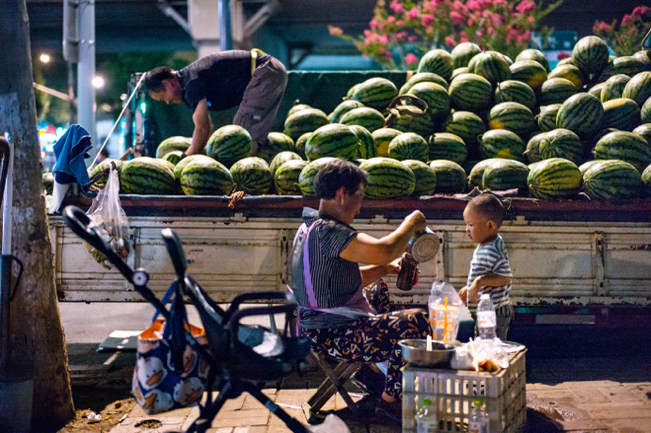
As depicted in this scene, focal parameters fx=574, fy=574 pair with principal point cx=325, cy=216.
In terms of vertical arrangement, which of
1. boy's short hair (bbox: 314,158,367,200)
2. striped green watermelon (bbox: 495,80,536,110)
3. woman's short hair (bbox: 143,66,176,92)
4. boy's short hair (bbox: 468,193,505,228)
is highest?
woman's short hair (bbox: 143,66,176,92)

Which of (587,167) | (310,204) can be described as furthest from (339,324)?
(587,167)

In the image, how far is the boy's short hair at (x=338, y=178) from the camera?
333 centimetres

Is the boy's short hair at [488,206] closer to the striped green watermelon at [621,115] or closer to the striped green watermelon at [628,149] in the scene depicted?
the striped green watermelon at [628,149]

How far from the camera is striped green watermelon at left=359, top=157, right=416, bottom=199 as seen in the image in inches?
192

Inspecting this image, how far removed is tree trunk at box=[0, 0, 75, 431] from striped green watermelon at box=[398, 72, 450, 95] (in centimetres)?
418

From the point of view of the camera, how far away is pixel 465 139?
6266mm

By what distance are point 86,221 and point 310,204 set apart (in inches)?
92.4

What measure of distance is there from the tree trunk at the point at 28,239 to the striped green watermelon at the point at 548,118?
16.0ft

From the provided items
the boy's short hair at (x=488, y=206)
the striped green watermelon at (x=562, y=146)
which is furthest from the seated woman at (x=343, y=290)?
the striped green watermelon at (x=562, y=146)

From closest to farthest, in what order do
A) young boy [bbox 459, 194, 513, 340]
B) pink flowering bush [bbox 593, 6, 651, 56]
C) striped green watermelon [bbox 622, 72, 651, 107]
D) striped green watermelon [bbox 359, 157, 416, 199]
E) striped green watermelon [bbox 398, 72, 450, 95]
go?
1. young boy [bbox 459, 194, 513, 340]
2. striped green watermelon [bbox 359, 157, 416, 199]
3. striped green watermelon [bbox 622, 72, 651, 107]
4. striped green watermelon [bbox 398, 72, 450, 95]
5. pink flowering bush [bbox 593, 6, 651, 56]

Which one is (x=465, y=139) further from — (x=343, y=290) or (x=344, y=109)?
(x=343, y=290)

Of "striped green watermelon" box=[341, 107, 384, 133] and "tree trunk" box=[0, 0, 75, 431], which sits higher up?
"striped green watermelon" box=[341, 107, 384, 133]

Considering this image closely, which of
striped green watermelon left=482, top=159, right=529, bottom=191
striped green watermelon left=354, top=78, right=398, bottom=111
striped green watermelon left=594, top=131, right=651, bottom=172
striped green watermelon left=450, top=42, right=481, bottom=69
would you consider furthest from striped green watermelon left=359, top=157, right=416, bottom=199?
striped green watermelon left=450, top=42, right=481, bottom=69

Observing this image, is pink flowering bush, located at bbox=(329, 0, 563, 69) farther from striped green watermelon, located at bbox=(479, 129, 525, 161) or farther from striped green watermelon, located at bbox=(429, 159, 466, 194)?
striped green watermelon, located at bbox=(429, 159, 466, 194)
